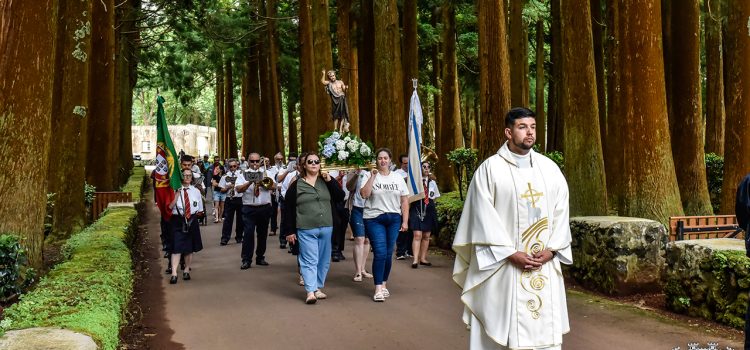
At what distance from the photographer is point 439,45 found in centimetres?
3075

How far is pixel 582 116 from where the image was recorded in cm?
1277

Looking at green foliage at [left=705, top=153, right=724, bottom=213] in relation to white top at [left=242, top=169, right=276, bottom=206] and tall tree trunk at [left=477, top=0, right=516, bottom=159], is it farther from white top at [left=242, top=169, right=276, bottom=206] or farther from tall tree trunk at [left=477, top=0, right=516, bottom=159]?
white top at [left=242, top=169, right=276, bottom=206]

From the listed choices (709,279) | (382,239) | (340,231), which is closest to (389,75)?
(340,231)

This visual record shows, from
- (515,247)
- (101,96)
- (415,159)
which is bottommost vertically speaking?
(515,247)

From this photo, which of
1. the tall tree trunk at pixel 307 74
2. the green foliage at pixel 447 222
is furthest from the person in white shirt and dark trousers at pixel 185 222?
the tall tree trunk at pixel 307 74

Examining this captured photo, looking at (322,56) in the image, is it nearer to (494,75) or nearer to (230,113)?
(494,75)

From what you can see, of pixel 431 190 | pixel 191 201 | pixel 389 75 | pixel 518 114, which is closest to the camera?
pixel 518 114

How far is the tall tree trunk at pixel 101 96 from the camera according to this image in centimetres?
1789

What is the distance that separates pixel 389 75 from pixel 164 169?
7.27 meters

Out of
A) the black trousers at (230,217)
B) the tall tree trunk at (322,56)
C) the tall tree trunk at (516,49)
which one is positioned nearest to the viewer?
the black trousers at (230,217)

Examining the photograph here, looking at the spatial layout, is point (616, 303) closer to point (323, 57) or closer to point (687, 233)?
point (687, 233)

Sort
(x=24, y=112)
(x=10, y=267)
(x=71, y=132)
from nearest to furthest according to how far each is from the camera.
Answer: (x=10, y=267), (x=24, y=112), (x=71, y=132)

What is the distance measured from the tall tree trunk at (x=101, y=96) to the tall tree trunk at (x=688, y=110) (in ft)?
45.1

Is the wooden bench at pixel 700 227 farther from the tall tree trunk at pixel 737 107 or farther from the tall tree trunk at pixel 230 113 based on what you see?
the tall tree trunk at pixel 230 113
